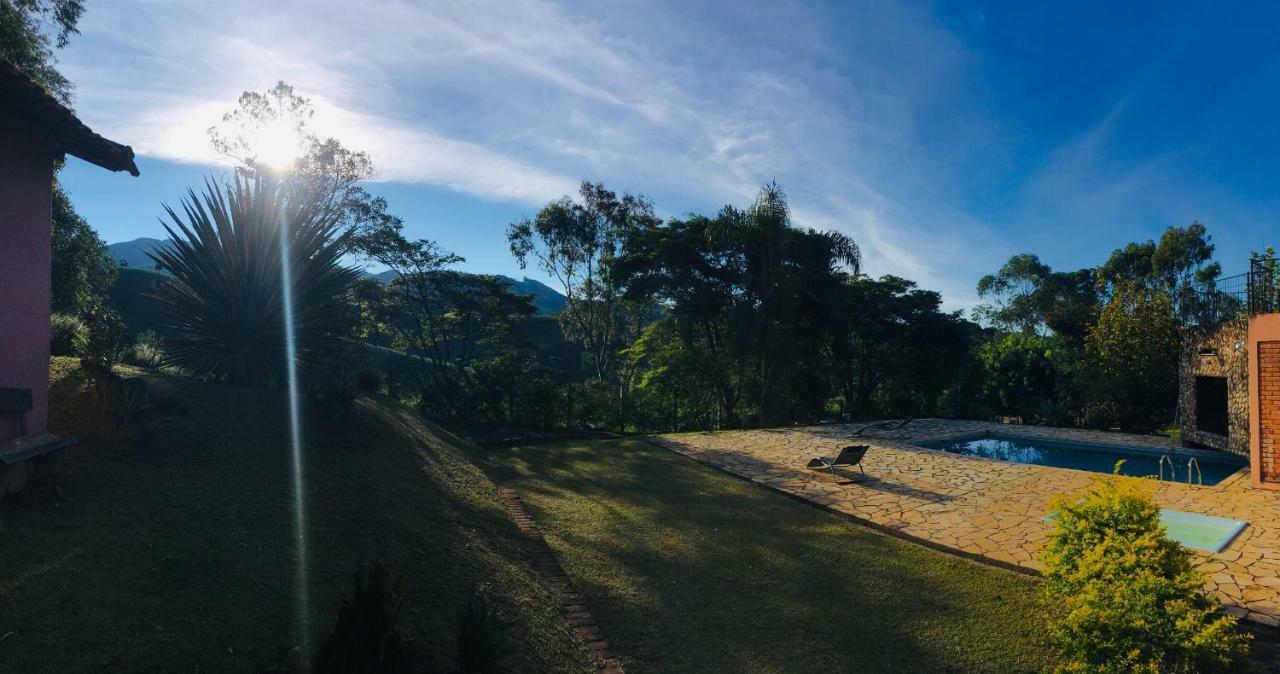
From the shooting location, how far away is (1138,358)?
16781mm

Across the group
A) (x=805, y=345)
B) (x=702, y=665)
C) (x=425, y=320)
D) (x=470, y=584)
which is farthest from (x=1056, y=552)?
→ (x=425, y=320)

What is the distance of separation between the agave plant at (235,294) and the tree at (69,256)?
10.2 meters

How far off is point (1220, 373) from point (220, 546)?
19.1 m

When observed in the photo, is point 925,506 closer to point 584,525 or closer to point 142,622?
point 584,525

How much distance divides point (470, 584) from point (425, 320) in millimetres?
21411

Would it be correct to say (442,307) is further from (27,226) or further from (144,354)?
(27,226)

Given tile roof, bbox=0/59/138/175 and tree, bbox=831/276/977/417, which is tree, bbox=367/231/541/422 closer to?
tree, bbox=831/276/977/417

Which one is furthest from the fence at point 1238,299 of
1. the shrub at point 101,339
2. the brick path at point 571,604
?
the shrub at point 101,339

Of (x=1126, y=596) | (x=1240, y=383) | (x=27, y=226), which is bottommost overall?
(x=1126, y=596)

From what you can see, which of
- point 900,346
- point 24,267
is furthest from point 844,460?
point 900,346

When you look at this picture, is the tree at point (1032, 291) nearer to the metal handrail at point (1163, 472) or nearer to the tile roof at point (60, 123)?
the metal handrail at point (1163, 472)

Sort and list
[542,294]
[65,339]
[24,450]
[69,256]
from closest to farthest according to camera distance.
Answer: [24,450] < [65,339] < [69,256] < [542,294]

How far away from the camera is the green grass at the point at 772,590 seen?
4.50 metres

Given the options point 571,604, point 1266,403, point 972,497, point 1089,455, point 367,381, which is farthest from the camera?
point 1089,455
